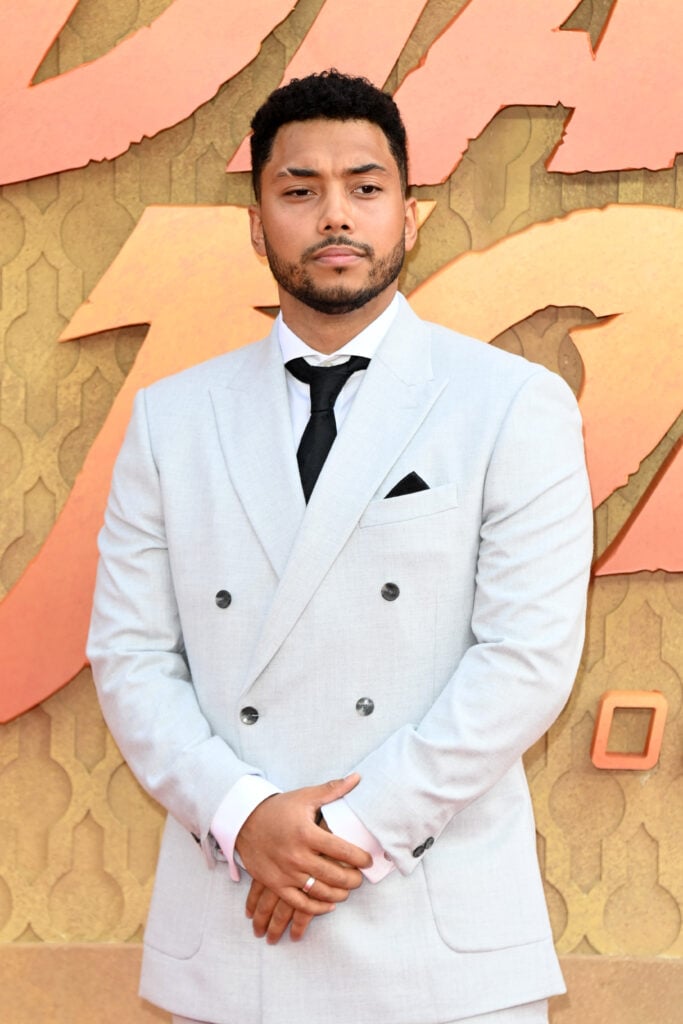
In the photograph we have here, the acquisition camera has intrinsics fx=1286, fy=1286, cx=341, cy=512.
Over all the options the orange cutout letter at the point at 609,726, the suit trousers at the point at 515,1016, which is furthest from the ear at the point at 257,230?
the orange cutout letter at the point at 609,726

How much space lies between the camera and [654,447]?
7.33 ft

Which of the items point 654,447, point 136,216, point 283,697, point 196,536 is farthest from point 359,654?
point 136,216

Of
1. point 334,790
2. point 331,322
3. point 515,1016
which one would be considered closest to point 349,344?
point 331,322

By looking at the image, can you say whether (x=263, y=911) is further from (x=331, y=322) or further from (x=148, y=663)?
(x=331, y=322)

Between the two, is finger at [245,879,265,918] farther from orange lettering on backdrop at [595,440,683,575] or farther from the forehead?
orange lettering on backdrop at [595,440,683,575]

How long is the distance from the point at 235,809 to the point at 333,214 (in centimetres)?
69

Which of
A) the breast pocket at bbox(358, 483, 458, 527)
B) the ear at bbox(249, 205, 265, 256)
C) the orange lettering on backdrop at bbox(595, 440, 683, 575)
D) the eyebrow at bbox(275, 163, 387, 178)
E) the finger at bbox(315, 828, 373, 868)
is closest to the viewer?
the finger at bbox(315, 828, 373, 868)

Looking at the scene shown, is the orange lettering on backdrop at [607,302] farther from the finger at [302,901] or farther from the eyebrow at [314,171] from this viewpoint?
the finger at [302,901]

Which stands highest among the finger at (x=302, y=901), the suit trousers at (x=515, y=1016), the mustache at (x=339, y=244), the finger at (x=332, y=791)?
the mustache at (x=339, y=244)

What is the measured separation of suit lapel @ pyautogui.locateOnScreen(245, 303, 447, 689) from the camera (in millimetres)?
1434

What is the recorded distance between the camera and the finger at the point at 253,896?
1.40 metres

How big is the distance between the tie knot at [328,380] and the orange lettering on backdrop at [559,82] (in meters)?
0.80

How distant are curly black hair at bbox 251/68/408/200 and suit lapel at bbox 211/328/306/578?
246mm

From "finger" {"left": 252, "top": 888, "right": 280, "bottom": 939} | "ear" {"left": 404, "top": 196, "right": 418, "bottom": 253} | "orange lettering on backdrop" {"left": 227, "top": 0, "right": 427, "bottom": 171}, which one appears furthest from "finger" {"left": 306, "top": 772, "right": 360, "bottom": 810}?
"orange lettering on backdrop" {"left": 227, "top": 0, "right": 427, "bottom": 171}
